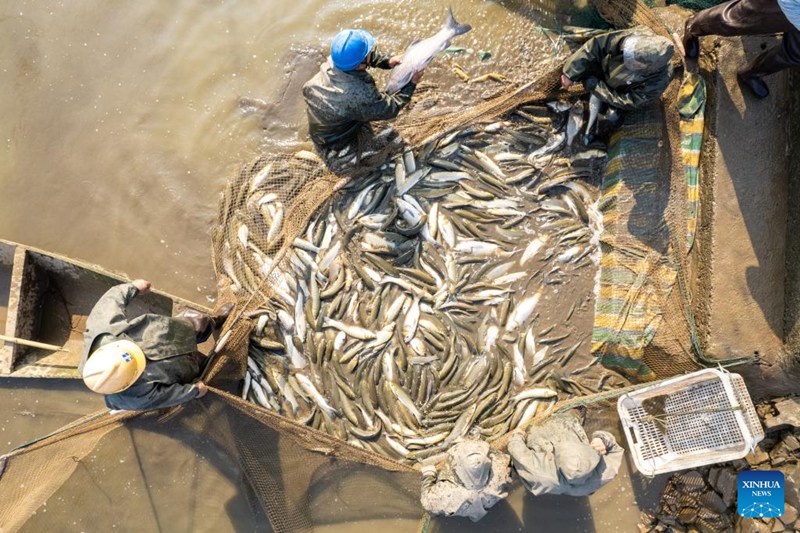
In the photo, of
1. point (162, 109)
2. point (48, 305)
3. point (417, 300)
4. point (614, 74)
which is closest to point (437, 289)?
point (417, 300)

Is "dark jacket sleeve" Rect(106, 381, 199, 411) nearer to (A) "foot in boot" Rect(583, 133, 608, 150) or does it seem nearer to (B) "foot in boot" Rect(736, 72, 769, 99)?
(A) "foot in boot" Rect(583, 133, 608, 150)

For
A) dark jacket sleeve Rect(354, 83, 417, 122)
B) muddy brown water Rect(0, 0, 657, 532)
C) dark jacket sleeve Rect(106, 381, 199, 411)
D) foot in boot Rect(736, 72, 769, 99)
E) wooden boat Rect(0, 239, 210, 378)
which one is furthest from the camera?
muddy brown water Rect(0, 0, 657, 532)

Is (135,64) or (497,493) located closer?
(497,493)

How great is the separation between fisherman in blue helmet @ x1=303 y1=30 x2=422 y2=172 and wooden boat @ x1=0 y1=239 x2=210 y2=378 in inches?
82.7

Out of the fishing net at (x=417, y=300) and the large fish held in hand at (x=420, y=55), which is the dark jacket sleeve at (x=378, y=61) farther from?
the fishing net at (x=417, y=300)

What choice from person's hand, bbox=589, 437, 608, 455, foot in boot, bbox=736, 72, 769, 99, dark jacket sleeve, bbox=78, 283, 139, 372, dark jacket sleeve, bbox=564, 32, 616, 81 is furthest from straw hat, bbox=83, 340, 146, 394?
foot in boot, bbox=736, 72, 769, 99

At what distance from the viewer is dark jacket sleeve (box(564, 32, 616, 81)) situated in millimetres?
4375

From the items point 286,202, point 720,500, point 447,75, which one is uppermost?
point 447,75

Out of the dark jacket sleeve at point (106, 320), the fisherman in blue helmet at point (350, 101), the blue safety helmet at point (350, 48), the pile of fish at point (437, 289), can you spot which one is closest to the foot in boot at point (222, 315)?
the pile of fish at point (437, 289)

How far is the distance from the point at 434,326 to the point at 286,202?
2039mm

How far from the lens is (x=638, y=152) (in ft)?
15.9

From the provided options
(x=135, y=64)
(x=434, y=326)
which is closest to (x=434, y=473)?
(x=434, y=326)

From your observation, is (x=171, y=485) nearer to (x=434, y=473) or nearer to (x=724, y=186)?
(x=434, y=473)

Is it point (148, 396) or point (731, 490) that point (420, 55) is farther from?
point (731, 490)
